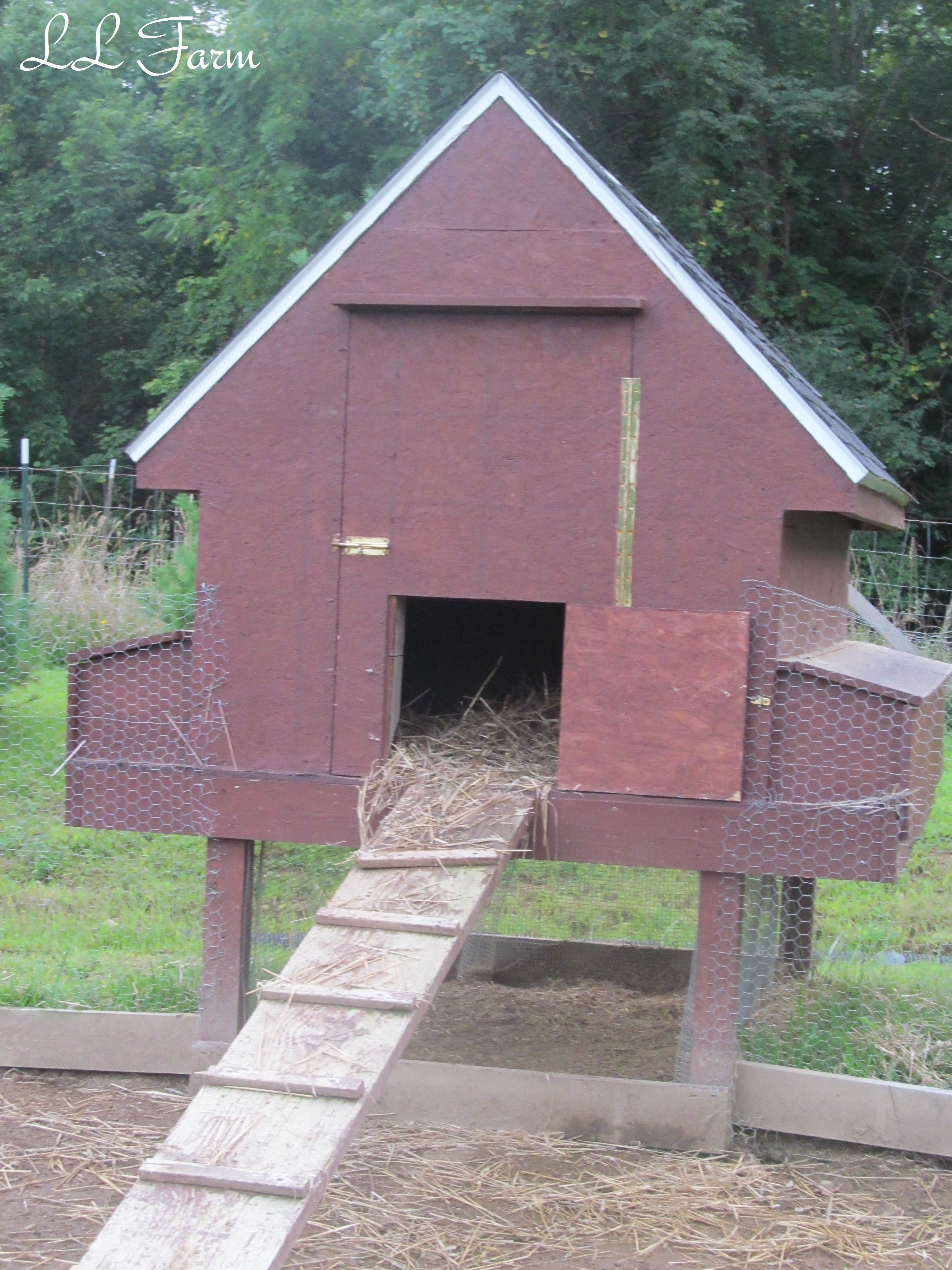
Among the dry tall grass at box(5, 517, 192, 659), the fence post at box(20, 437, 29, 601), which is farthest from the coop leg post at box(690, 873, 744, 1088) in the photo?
the fence post at box(20, 437, 29, 601)

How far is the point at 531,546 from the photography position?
3834 millimetres

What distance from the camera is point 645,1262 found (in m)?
3.28

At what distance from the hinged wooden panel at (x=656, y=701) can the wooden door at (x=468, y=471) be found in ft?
0.49

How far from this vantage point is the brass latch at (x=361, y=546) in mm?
3916

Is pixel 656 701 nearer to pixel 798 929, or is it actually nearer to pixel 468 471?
pixel 468 471

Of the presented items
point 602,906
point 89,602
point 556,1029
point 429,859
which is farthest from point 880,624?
point 89,602

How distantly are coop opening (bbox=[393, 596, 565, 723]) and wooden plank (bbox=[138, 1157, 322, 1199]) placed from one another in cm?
293

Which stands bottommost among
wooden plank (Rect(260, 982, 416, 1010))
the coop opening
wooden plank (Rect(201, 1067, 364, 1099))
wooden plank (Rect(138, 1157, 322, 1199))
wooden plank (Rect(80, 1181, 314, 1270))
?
wooden plank (Rect(80, 1181, 314, 1270))

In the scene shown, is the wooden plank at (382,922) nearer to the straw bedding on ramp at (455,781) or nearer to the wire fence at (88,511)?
the straw bedding on ramp at (455,781)

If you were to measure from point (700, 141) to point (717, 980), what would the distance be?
9.41m

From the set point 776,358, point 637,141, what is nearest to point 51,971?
point 776,358

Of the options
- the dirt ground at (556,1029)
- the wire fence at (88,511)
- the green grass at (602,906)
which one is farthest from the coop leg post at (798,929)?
the wire fence at (88,511)

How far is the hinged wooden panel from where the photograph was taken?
12.2 ft

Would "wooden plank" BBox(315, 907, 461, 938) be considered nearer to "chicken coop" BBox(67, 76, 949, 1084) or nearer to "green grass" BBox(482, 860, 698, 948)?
"chicken coop" BBox(67, 76, 949, 1084)
